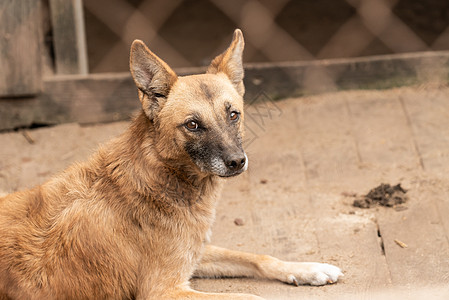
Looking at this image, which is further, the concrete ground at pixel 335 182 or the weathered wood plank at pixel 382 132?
the weathered wood plank at pixel 382 132

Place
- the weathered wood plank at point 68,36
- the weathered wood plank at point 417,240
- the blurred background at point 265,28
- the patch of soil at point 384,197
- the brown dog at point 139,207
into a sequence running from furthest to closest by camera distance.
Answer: the blurred background at point 265,28 < the weathered wood plank at point 68,36 < the patch of soil at point 384,197 < the weathered wood plank at point 417,240 < the brown dog at point 139,207

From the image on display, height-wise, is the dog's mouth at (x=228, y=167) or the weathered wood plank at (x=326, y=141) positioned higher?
A: the dog's mouth at (x=228, y=167)

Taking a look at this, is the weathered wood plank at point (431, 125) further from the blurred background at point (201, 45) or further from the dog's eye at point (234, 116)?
the dog's eye at point (234, 116)

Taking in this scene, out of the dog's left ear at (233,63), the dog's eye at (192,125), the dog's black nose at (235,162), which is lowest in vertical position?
the dog's eye at (192,125)

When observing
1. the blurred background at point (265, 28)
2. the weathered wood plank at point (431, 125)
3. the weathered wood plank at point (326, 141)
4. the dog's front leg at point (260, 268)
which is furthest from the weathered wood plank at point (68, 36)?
A: the weathered wood plank at point (431, 125)

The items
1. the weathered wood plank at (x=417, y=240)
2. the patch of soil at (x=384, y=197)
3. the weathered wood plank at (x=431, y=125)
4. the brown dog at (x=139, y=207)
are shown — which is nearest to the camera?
the brown dog at (x=139, y=207)

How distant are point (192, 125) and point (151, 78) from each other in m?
0.36

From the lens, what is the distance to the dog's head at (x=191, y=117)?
3580 millimetres

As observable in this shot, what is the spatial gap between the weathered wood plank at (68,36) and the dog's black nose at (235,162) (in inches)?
121

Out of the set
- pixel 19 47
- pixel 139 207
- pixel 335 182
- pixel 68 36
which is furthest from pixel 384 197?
pixel 19 47

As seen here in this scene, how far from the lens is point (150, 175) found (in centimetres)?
365

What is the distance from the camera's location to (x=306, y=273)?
389 cm

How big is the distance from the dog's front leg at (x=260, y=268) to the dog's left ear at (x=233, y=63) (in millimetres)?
1047

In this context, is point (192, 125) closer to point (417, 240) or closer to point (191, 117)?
point (191, 117)
